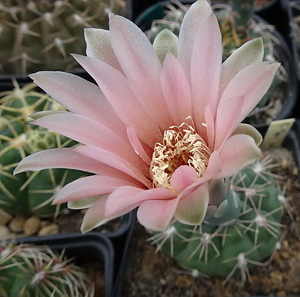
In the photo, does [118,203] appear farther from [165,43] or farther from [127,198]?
[165,43]

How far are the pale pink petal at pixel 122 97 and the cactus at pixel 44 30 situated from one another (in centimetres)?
64

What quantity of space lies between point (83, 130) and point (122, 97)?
2.9 inches

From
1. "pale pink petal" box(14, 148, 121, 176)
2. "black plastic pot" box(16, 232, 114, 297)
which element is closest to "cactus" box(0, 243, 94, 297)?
"black plastic pot" box(16, 232, 114, 297)

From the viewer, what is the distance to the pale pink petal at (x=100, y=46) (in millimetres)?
532

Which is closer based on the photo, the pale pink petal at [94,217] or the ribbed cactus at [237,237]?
the pale pink petal at [94,217]

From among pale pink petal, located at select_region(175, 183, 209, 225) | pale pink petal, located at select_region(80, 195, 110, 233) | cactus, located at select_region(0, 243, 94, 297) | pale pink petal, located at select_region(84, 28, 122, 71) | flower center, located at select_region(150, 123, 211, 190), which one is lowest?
cactus, located at select_region(0, 243, 94, 297)

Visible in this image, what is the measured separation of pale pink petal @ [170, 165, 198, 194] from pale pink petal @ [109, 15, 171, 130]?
0.46 feet

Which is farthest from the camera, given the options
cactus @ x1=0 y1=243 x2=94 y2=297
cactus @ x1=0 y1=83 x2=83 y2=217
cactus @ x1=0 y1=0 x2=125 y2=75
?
cactus @ x1=0 y1=0 x2=125 y2=75

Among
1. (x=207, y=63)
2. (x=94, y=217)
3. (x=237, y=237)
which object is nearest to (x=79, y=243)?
(x=237, y=237)

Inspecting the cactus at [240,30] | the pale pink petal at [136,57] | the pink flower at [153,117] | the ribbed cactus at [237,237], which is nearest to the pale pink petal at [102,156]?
the pink flower at [153,117]

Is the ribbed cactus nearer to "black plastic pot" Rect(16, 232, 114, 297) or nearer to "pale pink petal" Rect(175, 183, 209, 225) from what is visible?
"black plastic pot" Rect(16, 232, 114, 297)

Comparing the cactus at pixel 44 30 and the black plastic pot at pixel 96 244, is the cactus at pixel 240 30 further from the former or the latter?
the black plastic pot at pixel 96 244

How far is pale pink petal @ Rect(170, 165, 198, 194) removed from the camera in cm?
44

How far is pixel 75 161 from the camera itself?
1.55ft
